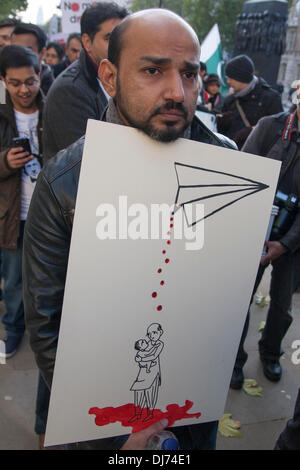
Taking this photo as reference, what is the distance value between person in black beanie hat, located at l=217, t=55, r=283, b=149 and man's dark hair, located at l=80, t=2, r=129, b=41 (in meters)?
2.37

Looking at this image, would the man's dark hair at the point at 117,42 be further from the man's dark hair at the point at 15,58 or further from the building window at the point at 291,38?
the building window at the point at 291,38

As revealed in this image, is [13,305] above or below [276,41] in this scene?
below

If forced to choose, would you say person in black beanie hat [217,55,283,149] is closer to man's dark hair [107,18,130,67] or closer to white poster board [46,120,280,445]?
man's dark hair [107,18,130,67]

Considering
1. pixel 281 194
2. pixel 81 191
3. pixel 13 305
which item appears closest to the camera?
pixel 81 191

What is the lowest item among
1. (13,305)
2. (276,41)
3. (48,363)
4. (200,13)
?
(13,305)

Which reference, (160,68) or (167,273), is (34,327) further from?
(160,68)

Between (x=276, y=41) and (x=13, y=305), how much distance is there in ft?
28.1

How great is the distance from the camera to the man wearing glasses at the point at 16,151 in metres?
2.51

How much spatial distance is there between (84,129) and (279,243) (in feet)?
4.37

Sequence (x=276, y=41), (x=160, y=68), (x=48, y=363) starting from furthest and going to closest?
(x=276, y=41) → (x=48, y=363) → (x=160, y=68)

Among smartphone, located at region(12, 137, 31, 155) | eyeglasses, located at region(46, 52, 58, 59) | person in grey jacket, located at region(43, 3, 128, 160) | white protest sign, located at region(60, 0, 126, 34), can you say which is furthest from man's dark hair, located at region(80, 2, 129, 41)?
eyeglasses, located at region(46, 52, 58, 59)

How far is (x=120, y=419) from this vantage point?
1.19m

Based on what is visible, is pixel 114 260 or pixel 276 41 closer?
pixel 114 260
